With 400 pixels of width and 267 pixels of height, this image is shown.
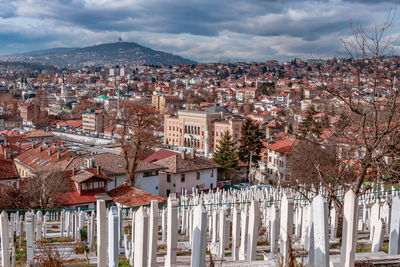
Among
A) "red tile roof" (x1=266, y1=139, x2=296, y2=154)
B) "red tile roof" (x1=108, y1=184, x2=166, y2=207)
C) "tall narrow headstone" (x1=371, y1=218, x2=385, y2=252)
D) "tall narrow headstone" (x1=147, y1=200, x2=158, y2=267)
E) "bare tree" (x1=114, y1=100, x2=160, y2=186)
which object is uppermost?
"tall narrow headstone" (x1=147, y1=200, x2=158, y2=267)

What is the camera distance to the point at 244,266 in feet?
14.9

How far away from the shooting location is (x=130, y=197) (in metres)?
18.3

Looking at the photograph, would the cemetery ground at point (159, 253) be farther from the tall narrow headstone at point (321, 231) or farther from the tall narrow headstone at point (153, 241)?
the tall narrow headstone at point (153, 241)

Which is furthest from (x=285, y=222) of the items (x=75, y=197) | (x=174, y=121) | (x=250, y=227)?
(x=174, y=121)

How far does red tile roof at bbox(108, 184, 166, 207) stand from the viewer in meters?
17.3

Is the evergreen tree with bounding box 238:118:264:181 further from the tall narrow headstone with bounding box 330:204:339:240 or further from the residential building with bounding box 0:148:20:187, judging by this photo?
the tall narrow headstone with bounding box 330:204:339:240

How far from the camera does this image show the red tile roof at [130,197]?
17312 millimetres

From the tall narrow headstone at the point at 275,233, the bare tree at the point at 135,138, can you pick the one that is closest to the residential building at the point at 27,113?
the bare tree at the point at 135,138

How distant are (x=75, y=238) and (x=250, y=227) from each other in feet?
17.5

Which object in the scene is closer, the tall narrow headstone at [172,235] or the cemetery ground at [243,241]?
the cemetery ground at [243,241]

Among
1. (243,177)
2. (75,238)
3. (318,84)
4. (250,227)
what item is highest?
(318,84)

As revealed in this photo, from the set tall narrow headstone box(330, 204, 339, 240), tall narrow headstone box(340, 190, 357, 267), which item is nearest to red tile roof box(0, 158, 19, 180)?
tall narrow headstone box(330, 204, 339, 240)

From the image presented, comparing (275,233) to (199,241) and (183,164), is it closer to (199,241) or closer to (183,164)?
(199,241)

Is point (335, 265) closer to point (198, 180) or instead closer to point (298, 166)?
point (298, 166)
